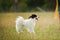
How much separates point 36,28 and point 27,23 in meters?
0.08

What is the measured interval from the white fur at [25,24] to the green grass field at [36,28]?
26mm

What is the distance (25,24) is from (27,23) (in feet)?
0.05

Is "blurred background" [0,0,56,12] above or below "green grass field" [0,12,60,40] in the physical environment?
above

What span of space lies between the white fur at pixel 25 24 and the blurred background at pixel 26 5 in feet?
0.24

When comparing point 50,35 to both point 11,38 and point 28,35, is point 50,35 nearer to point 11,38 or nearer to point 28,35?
point 28,35

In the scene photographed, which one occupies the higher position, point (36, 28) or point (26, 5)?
point (26, 5)

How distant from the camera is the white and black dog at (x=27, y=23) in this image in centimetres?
123

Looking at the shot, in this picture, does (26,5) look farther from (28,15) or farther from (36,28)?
(36,28)

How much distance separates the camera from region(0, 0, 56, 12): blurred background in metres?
1.25

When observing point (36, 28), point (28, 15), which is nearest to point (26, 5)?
point (28, 15)

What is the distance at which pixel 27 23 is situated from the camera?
1.23 metres

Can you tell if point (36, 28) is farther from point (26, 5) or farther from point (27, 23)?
point (26, 5)

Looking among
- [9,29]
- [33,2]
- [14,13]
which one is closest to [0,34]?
[9,29]

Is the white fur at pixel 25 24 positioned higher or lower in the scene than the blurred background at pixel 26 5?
lower
